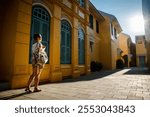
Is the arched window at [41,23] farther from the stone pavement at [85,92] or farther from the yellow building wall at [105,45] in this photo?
the yellow building wall at [105,45]

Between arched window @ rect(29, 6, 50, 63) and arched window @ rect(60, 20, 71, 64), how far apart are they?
1.24 meters

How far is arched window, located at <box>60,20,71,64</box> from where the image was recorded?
7375 mm

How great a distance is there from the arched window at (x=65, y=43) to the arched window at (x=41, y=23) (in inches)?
48.8

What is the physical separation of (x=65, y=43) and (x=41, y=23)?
6.60ft

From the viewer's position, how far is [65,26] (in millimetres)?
7785

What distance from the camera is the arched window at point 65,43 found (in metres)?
7.38

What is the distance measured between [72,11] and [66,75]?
380cm

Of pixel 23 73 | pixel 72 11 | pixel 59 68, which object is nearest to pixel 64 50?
pixel 59 68

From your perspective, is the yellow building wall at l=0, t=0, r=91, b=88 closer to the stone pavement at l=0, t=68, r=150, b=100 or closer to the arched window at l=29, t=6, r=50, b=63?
the arched window at l=29, t=6, r=50, b=63

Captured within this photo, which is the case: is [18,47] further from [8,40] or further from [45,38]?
[45,38]

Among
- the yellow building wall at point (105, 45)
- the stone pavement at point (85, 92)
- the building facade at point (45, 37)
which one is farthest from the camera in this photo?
the yellow building wall at point (105, 45)

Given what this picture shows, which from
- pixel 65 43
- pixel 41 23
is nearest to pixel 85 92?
pixel 41 23

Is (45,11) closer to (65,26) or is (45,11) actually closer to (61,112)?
(65,26)

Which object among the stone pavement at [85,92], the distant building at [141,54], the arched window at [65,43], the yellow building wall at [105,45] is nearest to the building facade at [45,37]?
the arched window at [65,43]
